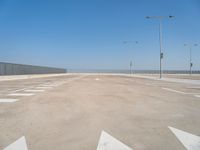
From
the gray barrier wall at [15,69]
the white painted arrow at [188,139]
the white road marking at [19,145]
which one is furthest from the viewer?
the gray barrier wall at [15,69]

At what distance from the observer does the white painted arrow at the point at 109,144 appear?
3335mm

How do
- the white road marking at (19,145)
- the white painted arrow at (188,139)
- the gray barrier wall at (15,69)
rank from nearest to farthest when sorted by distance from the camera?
the white road marking at (19,145), the white painted arrow at (188,139), the gray barrier wall at (15,69)

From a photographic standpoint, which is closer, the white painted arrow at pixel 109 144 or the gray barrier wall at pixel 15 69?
the white painted arrow at pixel 109 144

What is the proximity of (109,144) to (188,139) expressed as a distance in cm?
177

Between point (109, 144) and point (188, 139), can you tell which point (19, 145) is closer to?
point (109, 144)

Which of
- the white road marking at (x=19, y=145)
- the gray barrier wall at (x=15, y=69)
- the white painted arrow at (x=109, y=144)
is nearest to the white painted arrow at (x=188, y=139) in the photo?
the white painted arrow at (x=109, y=144)

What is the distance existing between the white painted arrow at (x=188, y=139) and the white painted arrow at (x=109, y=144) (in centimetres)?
125

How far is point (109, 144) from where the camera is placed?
11.5ft

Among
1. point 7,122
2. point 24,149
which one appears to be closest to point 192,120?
point 24,149

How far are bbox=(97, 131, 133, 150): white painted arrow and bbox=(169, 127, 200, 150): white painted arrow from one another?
1.25 meters

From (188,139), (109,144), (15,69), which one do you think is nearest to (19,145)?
(109,144)

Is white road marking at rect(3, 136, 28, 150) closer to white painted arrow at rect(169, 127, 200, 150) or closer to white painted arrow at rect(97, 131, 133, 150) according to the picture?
white painted arrow at rect(97, 131, 133, 150)

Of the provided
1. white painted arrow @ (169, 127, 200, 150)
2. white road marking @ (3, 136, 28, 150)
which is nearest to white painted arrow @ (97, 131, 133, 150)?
white painted arrow @ (169, 127, 200, 150)

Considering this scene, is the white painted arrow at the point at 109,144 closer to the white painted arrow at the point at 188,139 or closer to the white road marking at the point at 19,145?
the white painted arrow at the point at 188,139
